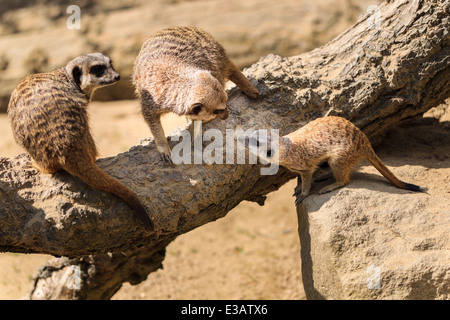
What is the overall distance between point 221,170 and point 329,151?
0.71 metres

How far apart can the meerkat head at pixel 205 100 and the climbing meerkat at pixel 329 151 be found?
419mm

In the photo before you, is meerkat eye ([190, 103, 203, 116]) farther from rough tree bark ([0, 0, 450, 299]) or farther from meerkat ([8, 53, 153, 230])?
meerkat ([8, 53, 153, 230])

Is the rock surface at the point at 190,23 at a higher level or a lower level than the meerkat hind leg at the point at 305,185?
higher

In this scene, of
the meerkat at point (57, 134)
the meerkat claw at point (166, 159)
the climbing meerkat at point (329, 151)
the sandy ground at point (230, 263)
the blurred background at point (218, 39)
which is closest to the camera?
the meerkat at point (57, 134)

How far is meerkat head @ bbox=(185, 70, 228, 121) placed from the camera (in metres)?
2.93

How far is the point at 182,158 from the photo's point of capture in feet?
9.62

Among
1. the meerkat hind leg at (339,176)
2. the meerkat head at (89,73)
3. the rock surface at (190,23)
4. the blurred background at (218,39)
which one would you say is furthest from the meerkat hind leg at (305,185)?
the rock surface at (190,23)

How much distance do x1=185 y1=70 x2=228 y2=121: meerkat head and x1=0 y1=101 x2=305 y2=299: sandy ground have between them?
6.77ft

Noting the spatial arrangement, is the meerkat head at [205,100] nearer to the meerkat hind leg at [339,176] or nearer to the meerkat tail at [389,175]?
the meerkat hind leg at [339,176]

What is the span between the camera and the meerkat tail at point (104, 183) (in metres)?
2.49

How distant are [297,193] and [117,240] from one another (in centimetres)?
127

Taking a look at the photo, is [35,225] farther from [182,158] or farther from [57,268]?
[57,268]

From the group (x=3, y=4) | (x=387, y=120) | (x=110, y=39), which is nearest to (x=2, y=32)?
(x=3, y=4)

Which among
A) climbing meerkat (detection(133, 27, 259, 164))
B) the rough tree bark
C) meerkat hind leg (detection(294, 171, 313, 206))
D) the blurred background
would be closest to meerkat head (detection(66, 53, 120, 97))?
climbing meerkat (detection(133, 27, 259, 164))
